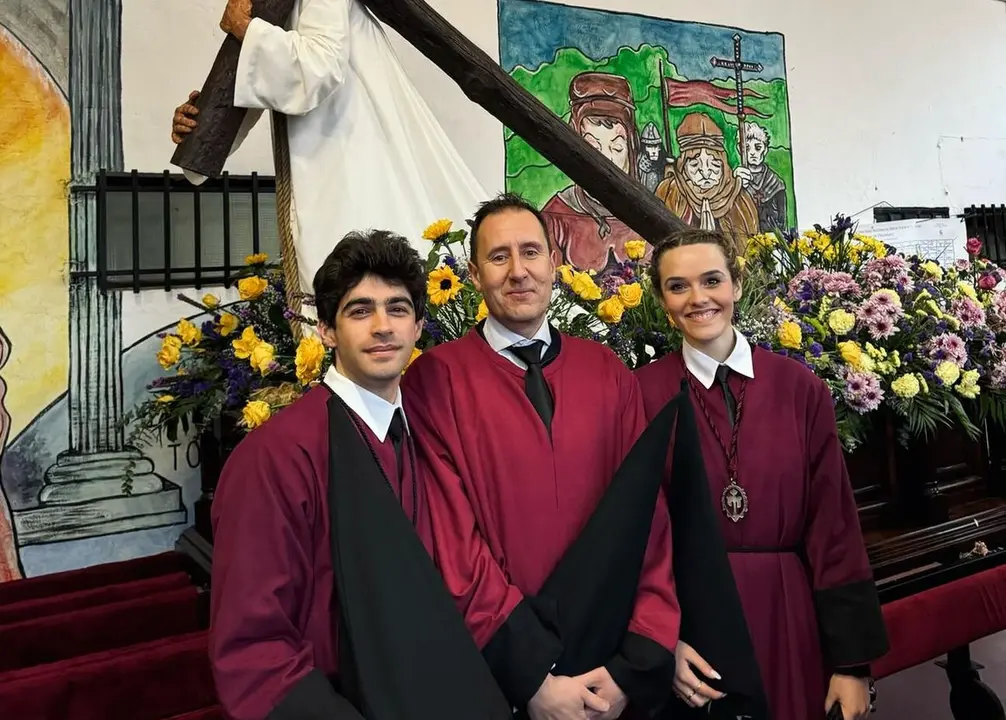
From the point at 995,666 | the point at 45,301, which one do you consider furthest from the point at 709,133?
the point at 45,301

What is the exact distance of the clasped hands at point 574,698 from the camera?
1.09m

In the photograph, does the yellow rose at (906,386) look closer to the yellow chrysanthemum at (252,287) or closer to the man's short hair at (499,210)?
the man's short hair at (499,210)

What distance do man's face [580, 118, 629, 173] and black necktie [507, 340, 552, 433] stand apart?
3.20m

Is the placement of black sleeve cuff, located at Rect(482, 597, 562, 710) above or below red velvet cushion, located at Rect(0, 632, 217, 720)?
above

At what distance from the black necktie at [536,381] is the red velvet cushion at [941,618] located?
1.23 meters

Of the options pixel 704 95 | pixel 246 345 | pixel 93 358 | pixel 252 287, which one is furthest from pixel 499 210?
pixel 704 95

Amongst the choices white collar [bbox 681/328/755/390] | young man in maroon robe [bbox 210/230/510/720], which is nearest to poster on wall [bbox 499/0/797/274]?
white collar [bbox 681/328/755/390]

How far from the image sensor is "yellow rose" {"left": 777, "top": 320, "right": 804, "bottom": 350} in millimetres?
1913

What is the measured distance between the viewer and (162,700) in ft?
5.67

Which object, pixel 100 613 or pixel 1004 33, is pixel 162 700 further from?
pixel 1004 33

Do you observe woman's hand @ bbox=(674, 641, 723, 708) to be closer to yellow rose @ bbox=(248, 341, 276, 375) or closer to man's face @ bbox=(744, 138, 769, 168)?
yellow rose @ bbox=(248, 341, 276, 375)

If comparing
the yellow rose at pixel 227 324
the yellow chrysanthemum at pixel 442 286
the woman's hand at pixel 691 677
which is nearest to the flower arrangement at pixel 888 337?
the yellow chrysanthemum at pixel 442 286

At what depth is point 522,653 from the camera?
1.07 meters

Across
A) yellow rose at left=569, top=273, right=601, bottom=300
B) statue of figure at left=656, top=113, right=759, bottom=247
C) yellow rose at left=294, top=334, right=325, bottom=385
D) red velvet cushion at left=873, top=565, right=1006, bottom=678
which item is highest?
statue of figure at left=656, top=113, right=759, bottom=247
